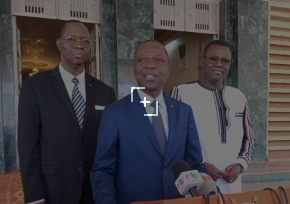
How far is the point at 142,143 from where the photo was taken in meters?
1.10

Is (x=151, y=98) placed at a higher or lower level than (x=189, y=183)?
higher

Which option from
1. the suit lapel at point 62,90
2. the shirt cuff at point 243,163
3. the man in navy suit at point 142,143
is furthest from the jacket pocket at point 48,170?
the shirt cuff at point 243,163

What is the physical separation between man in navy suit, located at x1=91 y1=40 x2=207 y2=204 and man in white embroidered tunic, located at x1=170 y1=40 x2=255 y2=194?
23.5 inches

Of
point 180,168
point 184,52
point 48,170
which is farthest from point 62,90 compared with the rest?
point 184,52

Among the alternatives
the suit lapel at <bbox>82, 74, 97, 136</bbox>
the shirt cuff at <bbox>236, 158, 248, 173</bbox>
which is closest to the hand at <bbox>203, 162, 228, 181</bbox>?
the shirt cuff at <bbox>236, 158, 248, 173</bbox>

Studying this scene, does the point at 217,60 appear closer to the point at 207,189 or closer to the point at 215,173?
the point at 215,173

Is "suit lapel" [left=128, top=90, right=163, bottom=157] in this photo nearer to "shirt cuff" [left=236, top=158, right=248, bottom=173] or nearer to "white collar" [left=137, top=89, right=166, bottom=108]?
"white collar" [left=137, top=89, right=166, bottom=108]

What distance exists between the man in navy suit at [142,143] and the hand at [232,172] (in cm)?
60

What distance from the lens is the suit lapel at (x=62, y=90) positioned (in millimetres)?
1488

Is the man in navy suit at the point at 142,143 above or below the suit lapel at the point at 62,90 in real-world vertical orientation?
below

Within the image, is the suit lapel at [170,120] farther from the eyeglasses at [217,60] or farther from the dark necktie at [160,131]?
the eyeglasses at [217,60]

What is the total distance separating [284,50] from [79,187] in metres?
6.27

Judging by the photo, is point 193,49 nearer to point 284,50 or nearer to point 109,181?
A: point 284,50

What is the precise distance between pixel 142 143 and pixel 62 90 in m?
0.67
